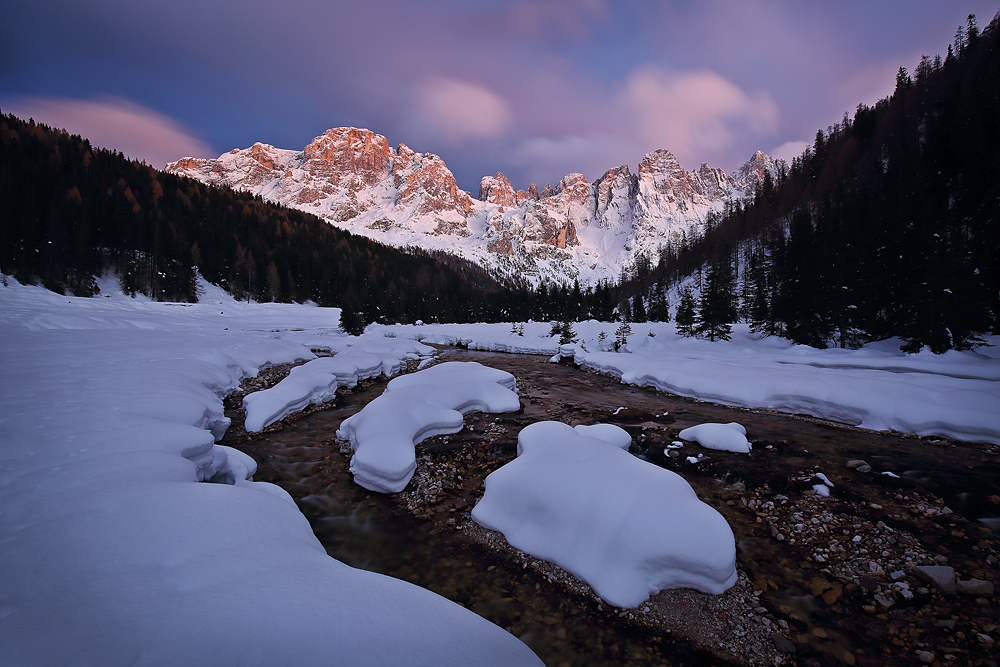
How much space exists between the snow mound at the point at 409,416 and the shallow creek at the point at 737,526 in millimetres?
352

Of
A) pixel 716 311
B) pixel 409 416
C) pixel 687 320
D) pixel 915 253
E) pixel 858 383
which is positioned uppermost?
pixel 915 253

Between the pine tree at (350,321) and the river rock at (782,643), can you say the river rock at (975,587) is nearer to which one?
the river rock at (782,643)

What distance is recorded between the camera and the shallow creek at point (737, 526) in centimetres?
391

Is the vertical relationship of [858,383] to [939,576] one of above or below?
above

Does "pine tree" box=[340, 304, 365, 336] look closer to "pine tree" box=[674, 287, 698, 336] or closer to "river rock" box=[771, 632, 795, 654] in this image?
Answer: "pine tree" box=[674, 287, 698, 336]

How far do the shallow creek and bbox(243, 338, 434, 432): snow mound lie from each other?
2.28ft

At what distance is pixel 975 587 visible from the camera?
442 centimetres

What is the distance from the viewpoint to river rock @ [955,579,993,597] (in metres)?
4.36

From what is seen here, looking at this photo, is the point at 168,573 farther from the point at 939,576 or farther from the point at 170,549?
the point at 939,576

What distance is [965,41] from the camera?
163 ft

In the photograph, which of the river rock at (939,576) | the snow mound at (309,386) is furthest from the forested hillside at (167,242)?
the river rock at (939,576)

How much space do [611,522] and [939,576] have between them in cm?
433

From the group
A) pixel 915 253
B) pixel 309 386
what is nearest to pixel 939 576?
pixel 309 386

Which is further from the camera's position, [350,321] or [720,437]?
[350,321]
